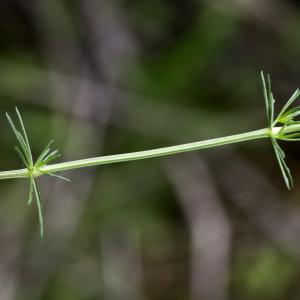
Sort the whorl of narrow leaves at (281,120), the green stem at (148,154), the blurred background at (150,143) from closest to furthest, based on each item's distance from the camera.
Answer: the green stem at (148,154) < the whorl of narrow leaves at (281,120) < the blurred background at (150,143)

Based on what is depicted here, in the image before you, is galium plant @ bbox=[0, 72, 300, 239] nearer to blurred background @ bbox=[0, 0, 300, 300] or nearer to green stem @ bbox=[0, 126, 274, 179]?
green stem @ bbox=[0, 126, 274, 179]

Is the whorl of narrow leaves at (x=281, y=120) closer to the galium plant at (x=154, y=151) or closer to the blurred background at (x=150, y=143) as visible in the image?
the galium plant at (x=154, y=151)

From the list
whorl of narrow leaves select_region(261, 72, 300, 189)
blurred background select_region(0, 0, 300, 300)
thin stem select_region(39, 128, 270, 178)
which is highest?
blurred background select_region(0, 0, 300, 300)

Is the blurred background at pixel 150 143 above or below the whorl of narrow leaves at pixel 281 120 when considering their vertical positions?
above

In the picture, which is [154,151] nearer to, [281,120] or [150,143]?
[281,120]

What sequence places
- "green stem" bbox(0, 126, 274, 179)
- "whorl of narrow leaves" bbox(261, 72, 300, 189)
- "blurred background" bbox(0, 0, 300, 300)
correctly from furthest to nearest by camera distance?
"blurred background" bbox(0, 0, 300, 300) → "whorl of narrow leaves" bbox(261, 72, 300, 189) → "green stem" bbox(0, 126, 274, 179)

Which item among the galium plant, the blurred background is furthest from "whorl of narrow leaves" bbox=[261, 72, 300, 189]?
the blurred background

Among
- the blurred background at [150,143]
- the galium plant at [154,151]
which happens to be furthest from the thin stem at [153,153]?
the blurred background at [150,143]

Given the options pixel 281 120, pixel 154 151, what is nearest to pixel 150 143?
pixel 281 120
